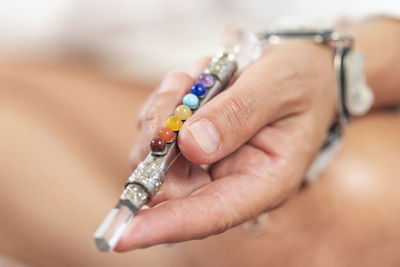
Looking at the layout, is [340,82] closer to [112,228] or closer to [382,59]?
[382,59]

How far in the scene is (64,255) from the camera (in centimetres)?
75

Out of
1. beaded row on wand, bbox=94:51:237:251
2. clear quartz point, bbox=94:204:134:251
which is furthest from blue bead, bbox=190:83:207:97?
clear quartz point, bbox=94:204:134:251

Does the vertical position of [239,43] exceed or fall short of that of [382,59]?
it exceeds it

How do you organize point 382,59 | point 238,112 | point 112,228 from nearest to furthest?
point 112,228
point 238,112
point 382,59

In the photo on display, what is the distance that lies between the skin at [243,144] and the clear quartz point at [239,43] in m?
0.02

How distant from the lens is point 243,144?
0.50 m

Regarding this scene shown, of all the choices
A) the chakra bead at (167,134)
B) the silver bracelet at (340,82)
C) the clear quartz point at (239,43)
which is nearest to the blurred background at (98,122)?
the silver bracelet at (340,82)

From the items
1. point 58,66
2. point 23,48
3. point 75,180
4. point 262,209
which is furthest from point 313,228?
point 23,48

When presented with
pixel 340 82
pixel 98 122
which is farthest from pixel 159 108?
pixel 98 122

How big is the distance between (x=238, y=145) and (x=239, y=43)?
0.15 meters

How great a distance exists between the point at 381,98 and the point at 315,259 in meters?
0.27

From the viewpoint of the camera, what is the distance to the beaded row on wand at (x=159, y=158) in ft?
1.13

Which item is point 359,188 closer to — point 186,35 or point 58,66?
point 186,35

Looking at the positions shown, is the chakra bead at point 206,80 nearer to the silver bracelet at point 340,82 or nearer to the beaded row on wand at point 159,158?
the beaded row on wand at point 159,158
